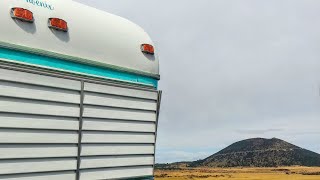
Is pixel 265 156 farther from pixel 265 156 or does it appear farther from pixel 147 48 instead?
pixel 147 48

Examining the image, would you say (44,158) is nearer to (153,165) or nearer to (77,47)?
(77,47)

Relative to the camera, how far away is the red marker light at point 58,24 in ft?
20.2

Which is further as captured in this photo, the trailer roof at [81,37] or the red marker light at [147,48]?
the red marker light at [147,48]

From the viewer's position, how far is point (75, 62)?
6.38 m

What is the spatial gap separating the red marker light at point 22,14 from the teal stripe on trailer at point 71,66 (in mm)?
456

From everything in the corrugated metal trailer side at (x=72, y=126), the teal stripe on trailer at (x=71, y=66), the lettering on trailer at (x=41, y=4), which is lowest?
the corrugated metal trailer side at (x=72, y=126)

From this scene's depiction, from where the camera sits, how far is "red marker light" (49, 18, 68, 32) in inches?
242

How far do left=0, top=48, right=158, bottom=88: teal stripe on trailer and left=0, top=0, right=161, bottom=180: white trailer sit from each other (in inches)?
0.6

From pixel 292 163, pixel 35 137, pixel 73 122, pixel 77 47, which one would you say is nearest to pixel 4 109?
pixel 35 137

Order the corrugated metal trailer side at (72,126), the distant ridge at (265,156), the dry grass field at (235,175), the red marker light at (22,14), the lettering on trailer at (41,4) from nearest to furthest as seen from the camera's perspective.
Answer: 1. the corrugated metal trailer side at (72,126)
2. the red marker light at (22,14)
3. the lettering on trailer at (41,4)
4. the dry grass field at (235,175)
5. the distant ridge at (265,156)

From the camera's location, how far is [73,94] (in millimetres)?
6070

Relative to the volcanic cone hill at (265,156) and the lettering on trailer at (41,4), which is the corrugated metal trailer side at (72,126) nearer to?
the lettering on trailer at (41,4)

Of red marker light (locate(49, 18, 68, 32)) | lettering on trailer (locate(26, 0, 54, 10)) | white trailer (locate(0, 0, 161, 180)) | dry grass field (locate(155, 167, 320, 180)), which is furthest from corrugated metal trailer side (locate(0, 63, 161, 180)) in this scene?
dry grass field (locate(155, 167, 320, 180))

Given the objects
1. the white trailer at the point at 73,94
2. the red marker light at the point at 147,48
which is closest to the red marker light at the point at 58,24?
the white trailer at the point at 73,94
